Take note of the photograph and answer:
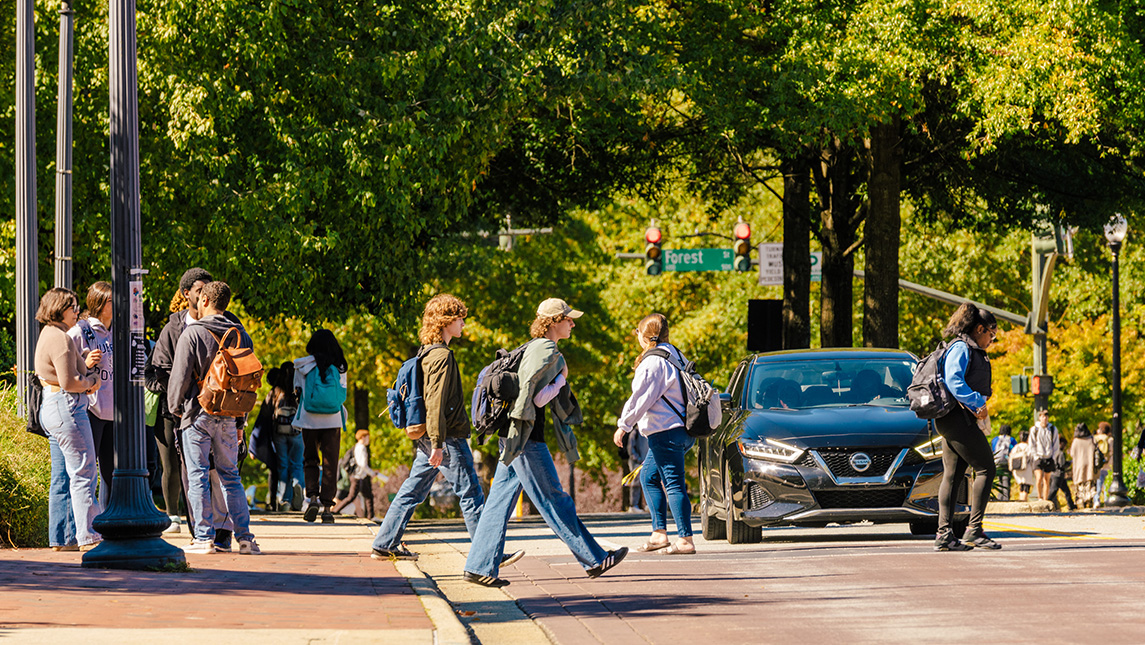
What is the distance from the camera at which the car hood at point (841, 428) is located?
41.2 feet

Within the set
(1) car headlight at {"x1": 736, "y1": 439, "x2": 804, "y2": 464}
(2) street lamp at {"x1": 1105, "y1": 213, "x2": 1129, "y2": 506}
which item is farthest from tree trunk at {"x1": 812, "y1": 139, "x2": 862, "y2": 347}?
(1) car headlight at {"x1": 736, "y1": 439, "x2": 804, "y2": 464}

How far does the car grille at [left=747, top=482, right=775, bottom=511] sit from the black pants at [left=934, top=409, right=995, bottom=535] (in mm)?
1366

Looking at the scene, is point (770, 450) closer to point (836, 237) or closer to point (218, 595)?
point (218, 595)

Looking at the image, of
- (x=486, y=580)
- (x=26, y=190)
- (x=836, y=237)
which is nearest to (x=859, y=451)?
(x=486, y=580)

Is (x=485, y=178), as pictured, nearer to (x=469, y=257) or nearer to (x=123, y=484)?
(x=469, y=257)

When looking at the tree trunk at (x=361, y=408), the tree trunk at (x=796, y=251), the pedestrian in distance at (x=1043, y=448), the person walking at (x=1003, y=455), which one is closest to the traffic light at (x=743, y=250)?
the tree trunk at (x=796, y=251)

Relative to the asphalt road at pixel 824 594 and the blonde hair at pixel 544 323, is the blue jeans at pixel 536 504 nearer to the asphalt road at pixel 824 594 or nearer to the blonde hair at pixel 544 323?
the asphalt road at pixel 824 594

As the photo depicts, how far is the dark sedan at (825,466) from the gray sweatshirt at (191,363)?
4127mm

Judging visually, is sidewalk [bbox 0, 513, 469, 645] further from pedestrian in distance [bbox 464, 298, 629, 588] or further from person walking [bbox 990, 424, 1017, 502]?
person walking [bbox 990, 424, 1017, 502]

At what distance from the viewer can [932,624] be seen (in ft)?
25.9

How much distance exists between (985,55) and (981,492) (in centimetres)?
1040

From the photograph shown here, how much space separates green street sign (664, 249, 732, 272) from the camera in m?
26.6

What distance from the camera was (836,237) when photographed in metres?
→ 26.4

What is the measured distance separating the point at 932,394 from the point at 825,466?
3.97 feet
